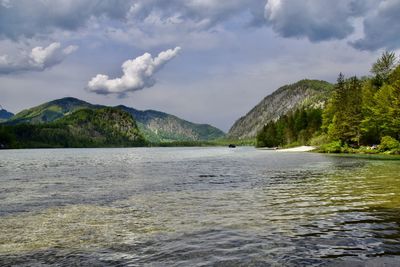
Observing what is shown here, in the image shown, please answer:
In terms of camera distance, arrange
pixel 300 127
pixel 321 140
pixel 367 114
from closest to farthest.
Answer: pixel 367 114
pixel 321 140
pixel 300 127

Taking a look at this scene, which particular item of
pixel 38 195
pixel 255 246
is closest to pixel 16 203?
pixel 38 195

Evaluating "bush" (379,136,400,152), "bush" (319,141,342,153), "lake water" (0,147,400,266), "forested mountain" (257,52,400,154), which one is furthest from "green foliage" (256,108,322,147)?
"lake water" (0,147,400,266)

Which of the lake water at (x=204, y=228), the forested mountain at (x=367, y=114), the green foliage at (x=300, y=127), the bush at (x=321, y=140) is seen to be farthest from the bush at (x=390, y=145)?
the green foliage at (x=300, y=127)

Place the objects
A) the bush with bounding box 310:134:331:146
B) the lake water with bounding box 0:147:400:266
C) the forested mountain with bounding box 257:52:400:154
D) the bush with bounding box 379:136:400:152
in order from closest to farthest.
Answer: the lake water with bounding box 0:147:400:266, the bush with bounding box 379:136:400:152, the forested mountain with bounding box 257:52:400:154, the bush with bounding box 310:134:331:146

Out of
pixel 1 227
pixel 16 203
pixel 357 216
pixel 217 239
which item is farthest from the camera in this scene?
pixel 16 203

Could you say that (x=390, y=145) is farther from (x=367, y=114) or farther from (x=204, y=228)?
(x=204, y=228)

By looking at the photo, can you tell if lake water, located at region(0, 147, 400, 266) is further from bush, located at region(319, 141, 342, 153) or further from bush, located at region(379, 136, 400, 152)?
bush, located at region(319, 141, 342, 153)

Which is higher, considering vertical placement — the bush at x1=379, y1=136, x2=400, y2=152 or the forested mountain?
the forested mountain

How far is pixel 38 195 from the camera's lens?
25.4 meters

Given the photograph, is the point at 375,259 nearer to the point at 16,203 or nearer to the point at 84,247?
→ the point at 84,247

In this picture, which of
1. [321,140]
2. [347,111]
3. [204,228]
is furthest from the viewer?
[321,140]

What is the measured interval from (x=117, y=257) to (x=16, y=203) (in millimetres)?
14330

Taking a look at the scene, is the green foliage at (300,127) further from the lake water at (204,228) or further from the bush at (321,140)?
the lake water at (204,228)

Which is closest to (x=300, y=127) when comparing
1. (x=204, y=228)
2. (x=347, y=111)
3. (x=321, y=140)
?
(x=321, y=140)
